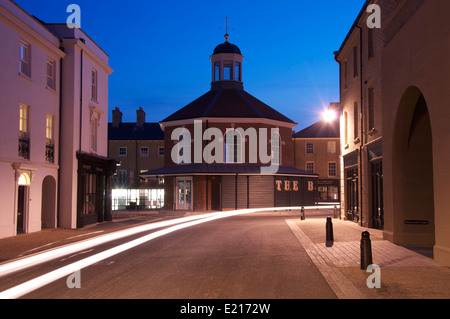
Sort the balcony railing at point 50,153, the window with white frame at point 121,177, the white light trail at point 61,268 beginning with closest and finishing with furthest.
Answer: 1. the white light trail at point 61,268
2. the balcony railing at point 50,153
3. the window with white frame at point 121,177

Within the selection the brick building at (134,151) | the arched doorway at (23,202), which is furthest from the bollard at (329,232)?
the brick building at (134,151)

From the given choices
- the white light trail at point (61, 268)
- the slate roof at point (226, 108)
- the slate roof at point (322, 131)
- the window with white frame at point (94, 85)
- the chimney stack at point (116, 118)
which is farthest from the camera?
the chimney stack at point (116, 118)

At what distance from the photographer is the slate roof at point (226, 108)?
44719 mm

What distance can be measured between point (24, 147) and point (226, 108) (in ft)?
88.7

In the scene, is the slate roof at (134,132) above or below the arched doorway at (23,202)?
above

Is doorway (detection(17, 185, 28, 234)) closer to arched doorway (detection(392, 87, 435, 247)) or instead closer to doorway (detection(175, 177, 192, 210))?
arched doorway (detection(392, 87, 435, 247))

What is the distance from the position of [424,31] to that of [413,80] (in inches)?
56.4

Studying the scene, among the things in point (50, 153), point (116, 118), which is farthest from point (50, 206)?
point (116, 118)

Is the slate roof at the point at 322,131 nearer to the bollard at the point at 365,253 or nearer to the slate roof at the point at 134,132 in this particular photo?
the slate roof at the point at 134,132

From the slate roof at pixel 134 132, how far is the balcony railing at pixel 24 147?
40.4 m

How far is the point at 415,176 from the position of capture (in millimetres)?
15133

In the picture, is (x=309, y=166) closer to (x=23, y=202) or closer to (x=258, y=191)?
(x=258, y=191)

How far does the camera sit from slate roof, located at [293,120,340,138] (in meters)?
60.8
